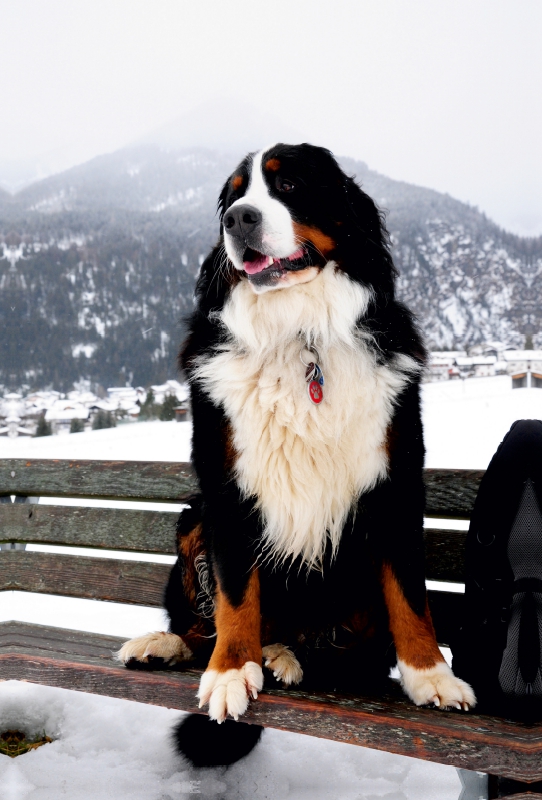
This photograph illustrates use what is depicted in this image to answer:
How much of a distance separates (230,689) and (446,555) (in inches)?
40.4

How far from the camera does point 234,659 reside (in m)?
1.85

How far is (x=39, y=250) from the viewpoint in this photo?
232 feet

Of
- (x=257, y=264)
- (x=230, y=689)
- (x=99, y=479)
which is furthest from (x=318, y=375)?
(x=99, y=479)

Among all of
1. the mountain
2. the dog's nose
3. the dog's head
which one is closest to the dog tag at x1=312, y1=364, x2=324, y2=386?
the dog's head

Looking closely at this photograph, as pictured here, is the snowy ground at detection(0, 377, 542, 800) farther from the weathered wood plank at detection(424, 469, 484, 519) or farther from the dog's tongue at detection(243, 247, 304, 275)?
the dog's tongue at detection(243, 247, 304, 275)

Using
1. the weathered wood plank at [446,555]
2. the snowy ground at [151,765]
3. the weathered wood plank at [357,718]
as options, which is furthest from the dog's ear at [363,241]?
the weathered wood plank at [357,718]

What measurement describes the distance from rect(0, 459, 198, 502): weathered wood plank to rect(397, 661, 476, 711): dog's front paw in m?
1.21

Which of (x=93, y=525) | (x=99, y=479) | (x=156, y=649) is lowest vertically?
(x=156, y=649)

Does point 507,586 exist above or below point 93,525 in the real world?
above

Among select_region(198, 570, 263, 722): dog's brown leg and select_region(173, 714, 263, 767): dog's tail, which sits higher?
select_region(198, 570, 263, 722): dog's brown leg

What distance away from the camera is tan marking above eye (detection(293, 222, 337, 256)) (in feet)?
6.84

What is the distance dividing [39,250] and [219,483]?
75017 millimetres

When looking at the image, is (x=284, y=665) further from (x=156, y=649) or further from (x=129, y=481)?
(x=129, y=481)

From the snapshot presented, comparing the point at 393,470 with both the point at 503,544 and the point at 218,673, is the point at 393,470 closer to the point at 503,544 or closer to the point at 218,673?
the point at 503,544
